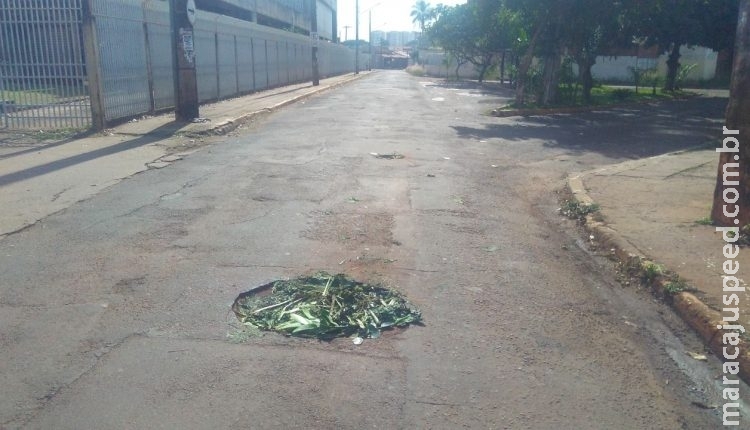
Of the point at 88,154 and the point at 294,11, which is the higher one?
the point at 294,11

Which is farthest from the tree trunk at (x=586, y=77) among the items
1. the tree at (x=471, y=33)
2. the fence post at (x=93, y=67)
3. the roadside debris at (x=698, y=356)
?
the roadside debris at (x=698, y=356)

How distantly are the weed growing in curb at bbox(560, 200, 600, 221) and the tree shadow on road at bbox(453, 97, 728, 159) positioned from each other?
4.94 metres

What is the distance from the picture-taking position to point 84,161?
34.8 ft

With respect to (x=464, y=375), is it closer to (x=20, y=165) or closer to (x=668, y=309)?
(x=668, y=309)

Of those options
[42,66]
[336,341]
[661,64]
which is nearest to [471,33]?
[661,64]

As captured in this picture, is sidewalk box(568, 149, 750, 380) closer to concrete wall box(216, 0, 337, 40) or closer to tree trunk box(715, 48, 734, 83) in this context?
concrete wall box(216, 0, 337, 40)

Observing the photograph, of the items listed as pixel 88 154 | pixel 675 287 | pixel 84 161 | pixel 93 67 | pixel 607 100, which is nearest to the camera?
pixel 675 287

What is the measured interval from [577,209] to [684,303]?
10.7ft

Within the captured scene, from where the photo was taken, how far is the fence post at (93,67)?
1323 cm

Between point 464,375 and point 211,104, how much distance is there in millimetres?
19164

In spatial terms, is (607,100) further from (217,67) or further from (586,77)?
(217,67)

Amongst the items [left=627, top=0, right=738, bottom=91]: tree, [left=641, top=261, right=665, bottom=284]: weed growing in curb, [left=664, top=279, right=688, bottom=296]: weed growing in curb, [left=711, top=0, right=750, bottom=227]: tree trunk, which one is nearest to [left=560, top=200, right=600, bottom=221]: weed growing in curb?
[left=711, top=0, right=750, bottom=227]: tree trunk

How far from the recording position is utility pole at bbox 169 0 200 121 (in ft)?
48.8

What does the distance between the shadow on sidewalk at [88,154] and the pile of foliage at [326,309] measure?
5811 millimetres
